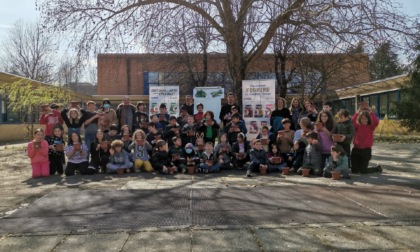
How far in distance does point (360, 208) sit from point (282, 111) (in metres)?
5.44

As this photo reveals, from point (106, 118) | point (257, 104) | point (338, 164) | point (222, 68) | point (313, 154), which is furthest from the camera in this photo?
point (222, 68)

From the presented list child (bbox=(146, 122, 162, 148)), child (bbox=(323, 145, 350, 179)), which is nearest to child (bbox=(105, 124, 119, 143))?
child (bbox=(146, 122, 162, 148))

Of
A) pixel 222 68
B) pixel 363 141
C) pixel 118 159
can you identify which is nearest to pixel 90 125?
pixel 118 159

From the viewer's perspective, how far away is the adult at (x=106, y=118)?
10609 millimetres

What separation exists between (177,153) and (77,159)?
7.78ft

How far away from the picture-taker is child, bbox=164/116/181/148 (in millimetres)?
10453

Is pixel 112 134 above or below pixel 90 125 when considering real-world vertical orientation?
below

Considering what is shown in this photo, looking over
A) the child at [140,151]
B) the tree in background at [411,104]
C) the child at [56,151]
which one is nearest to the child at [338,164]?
the child at [140,151]

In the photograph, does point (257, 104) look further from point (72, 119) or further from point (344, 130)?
point (72, 119)

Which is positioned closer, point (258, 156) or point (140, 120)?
point (258, 156)

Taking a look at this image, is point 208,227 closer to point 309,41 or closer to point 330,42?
point 330,42

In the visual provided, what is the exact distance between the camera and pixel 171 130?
34.4 ft

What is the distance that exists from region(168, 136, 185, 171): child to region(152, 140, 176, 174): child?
0.15 metres

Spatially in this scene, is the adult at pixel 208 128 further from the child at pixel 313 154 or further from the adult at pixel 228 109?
the child at pixel 313 154
